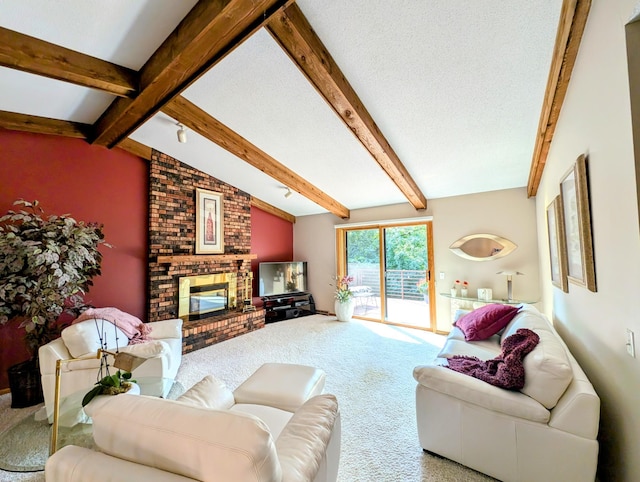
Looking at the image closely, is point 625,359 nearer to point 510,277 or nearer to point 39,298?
point 510,277

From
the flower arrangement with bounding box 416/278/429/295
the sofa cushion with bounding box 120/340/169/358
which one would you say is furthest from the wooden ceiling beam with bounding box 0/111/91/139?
the flower arrangement with bounding box 416/278/429/295

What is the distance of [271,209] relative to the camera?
19.5 feet

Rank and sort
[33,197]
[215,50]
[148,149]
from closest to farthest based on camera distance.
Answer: [215,50] < [33,197] < [148,149]

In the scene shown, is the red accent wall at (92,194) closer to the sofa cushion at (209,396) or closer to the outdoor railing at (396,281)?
the sofa cushion at (209,396)

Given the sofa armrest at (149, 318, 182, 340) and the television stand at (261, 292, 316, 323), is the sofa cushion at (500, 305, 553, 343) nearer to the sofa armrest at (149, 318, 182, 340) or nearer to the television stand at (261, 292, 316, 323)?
the sofa armrest at (149, 318, 182, 340)

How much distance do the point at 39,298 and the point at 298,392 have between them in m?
2.42

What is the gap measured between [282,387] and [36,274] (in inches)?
94.9

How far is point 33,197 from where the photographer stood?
2.94 m

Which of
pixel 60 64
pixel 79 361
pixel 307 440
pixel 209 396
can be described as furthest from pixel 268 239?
pixel 307 440

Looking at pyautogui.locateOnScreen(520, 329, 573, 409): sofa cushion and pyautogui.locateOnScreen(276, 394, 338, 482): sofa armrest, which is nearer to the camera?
pyautogui.locateOnScreen(276, 394, 338, 482): sofa armrest

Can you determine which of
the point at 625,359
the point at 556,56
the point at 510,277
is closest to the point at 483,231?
the point at 510,277

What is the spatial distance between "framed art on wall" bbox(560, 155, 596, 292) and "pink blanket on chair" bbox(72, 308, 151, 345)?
3.76m

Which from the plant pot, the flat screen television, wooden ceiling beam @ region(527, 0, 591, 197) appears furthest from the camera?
the flat screen television

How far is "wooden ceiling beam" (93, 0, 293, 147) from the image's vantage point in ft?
5.37
